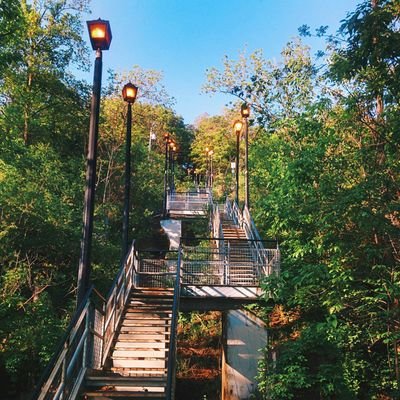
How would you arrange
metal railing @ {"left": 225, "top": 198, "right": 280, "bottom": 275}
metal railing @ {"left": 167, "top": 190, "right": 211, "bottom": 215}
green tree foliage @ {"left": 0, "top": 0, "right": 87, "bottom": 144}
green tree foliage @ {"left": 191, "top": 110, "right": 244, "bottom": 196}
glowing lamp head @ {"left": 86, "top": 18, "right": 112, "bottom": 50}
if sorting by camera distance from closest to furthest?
1. glowing lamp head @ {"left": 86, "top": 18, "right": 112, "bottom": 50}
2. metal railing @ {"left": 225, "top": 198, "right": 280, "bottom": 275}
3. green tree foliage @ {"left": 0, "top": 0, "right": 87, "bottom": 144}
4. metal railing @ {"left": 167, "top": 190, "right": 211, "bottom": 215}
5. green tree foliage @ {"left": 191, "top": 110, "right": 244, "bottom": 196}

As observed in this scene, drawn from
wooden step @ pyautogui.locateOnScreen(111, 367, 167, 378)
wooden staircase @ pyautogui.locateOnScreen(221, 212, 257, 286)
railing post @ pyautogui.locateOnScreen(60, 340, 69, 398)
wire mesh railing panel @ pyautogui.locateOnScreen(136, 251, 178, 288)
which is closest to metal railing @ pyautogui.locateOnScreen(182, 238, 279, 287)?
wooden staircase @ pyautogui.locateOnScreen(221, 212, 257, 286)

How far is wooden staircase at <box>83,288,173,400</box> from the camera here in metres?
6.01

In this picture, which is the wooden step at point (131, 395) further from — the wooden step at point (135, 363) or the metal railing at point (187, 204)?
the metal railing at point (187, 204)

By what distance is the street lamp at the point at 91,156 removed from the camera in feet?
19.6

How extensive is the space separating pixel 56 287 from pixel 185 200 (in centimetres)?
1565

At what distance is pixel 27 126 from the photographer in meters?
17.9

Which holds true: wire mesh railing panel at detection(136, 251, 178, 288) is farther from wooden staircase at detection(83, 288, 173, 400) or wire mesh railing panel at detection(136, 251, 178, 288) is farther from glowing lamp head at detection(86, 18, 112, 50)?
glowing lamp head at detection(86, 18, 112, 50)

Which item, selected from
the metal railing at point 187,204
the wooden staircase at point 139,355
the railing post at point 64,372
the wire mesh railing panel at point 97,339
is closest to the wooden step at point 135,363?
the wooden staircase at point 139,355

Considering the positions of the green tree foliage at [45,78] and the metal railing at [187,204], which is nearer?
the green tree foliage at [45,78]

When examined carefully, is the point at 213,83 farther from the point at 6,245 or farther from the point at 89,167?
the point at 89,167

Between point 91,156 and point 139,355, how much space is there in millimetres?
3991

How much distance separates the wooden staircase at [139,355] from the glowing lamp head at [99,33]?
17.6 feet

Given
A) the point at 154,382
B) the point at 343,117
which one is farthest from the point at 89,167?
the point at 343,117

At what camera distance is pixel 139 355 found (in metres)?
7.87
